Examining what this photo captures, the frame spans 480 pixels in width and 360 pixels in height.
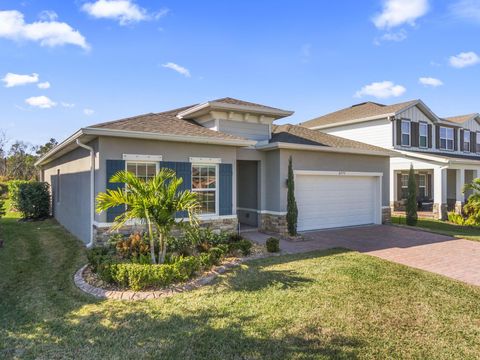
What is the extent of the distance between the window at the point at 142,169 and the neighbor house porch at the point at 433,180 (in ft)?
49.0

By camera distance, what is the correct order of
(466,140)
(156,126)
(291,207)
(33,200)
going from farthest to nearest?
(466,140) < (33,200) < (291,207) < (156,126)

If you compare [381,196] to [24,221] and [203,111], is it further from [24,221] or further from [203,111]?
[24,221]

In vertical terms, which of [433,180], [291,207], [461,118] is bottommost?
[291,207]

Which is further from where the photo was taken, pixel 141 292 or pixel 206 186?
pixel 206 186

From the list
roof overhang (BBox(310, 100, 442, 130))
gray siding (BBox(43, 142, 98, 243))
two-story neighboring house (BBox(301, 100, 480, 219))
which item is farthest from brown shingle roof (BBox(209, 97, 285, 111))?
roof overhang (BBox(310, 100, 442, 130))

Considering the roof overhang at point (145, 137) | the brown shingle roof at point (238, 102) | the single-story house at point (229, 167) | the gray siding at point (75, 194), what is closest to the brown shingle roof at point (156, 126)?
the single-story house at point (229, 167)

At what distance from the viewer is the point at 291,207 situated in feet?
36.5

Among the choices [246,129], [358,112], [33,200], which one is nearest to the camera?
[246,129]

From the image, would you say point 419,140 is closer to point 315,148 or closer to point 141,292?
point 315,148

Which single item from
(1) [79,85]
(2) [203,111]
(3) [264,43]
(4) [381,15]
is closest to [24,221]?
(1) [79,85]

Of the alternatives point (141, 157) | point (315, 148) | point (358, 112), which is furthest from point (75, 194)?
point (358, 112)

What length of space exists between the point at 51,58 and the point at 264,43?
8436 mm

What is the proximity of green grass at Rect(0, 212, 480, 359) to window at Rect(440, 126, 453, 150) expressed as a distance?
1820 cm

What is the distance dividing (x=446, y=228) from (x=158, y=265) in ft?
46.5
